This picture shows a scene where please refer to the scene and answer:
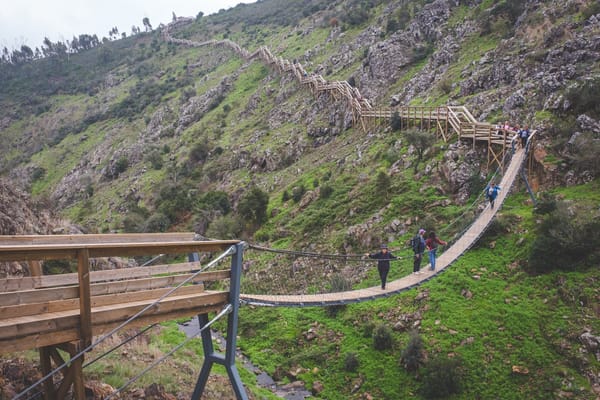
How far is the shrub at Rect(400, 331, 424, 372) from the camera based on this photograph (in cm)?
1318

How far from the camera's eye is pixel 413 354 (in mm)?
13258

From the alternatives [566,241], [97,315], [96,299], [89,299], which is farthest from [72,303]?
[566,241]

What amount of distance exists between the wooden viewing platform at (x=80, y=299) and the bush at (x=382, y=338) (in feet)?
30.5

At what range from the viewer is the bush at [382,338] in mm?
14297

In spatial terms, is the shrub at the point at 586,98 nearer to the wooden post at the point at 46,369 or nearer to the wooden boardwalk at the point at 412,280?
the wooden boardwalk at the point at 412,280

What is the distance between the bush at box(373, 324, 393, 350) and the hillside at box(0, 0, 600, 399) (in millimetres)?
456

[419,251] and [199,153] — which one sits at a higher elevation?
[199,153]

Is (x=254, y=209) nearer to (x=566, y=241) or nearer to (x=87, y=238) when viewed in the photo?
(x=566, y=241)

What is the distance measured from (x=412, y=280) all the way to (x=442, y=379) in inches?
116

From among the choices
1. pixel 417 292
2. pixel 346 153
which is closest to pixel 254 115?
pixel 346 153

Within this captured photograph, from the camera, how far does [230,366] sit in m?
6.59

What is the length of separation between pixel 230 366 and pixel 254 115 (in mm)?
42484

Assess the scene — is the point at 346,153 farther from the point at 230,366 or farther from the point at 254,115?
the point at 230,366

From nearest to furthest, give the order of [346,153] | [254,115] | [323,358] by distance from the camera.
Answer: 1. [323,358]
2. [346,153]
3. [254,115]
